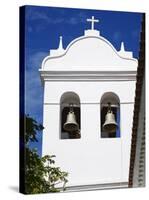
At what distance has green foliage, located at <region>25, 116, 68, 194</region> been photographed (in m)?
10.8

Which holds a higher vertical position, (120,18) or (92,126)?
(120,18)

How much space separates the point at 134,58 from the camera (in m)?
11.4

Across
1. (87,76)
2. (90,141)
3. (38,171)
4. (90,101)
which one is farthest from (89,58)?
(38,171)

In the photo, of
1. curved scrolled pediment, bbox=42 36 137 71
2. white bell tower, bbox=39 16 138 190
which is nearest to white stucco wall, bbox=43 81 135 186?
white bell tower, bbox=39 16 138 190

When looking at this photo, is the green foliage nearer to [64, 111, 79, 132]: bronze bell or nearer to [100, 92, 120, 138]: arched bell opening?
[64, 111, 79, 132]: bronze bell

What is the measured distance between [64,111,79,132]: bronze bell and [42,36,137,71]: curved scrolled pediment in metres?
0.47

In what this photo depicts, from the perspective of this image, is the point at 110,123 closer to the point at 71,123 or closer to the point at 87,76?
the point at 71,123

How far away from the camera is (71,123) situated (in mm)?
11258

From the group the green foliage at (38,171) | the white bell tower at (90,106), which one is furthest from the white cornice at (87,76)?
the green foliage at (38,171)

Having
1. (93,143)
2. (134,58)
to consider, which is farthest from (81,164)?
(134,58)

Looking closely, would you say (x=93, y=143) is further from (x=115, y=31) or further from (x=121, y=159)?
(x=115, y=31)

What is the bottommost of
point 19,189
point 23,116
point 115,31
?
point 19,189

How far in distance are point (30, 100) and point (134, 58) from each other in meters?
1.27

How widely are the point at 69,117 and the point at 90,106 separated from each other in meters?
0.25
